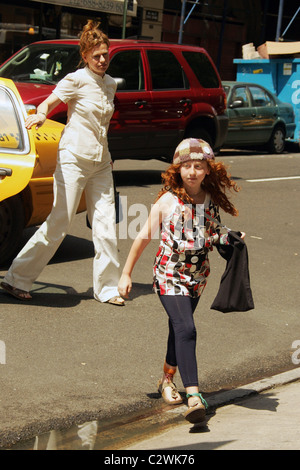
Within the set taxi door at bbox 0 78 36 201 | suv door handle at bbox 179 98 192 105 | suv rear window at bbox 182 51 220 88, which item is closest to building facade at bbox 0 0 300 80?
suv rear window at bbox 182 51 220 88

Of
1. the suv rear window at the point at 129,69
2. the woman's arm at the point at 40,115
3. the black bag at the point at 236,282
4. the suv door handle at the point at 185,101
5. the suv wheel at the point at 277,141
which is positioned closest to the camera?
the black bag at the point at 236,282

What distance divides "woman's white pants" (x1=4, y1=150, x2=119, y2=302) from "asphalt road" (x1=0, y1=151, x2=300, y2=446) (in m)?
0.20

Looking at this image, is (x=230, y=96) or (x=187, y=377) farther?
(x=230, y=96)

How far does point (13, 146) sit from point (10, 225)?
2.47 feet

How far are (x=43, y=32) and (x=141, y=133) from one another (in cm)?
1123

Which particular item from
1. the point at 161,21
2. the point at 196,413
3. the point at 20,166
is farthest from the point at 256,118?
the point at 196,413

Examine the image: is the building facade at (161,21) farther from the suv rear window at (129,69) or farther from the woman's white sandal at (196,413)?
the woman's white sandal at (196,413)

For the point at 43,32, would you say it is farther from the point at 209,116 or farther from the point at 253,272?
the point at 253,272

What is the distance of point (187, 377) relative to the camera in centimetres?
473

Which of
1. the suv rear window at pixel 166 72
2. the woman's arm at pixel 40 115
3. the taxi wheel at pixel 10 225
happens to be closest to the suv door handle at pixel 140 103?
the suv rear window at pixel 166 72

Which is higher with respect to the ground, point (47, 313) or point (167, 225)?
point (167, 225)

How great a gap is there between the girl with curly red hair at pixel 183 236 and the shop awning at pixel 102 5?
18.3m

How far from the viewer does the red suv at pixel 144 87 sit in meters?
12.7
